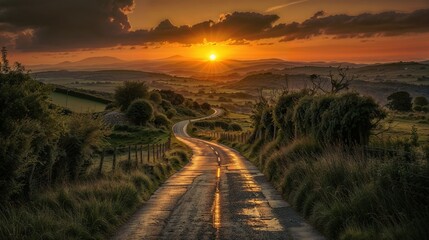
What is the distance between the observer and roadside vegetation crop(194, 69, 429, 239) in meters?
9.57

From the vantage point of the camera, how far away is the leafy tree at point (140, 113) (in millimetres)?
95750

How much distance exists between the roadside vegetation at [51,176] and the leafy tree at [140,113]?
71231mm

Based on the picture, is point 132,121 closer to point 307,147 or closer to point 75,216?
point 307,147

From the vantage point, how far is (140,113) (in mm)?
95688

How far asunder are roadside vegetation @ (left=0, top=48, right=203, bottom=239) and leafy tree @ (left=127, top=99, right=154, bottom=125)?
71.2 m

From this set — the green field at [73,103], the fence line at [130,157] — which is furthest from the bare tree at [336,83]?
the green field at [73,103]

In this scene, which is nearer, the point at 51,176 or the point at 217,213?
the point at 217,213

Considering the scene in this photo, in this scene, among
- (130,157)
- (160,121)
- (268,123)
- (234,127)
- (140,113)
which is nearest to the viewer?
(130,157)

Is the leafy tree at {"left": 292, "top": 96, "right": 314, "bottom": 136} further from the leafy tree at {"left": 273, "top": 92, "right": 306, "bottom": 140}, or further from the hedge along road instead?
the hedge along road

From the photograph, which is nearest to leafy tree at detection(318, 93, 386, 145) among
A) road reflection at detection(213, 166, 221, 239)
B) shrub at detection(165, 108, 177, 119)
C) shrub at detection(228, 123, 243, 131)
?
road reflection at detection(213, 166, 221, 239)

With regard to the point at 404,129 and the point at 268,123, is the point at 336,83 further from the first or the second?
the point at 404,129

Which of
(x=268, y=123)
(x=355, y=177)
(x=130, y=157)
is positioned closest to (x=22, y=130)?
(x=355, y=177)

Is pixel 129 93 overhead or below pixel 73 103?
overhead

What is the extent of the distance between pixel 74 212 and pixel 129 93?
349 feet
